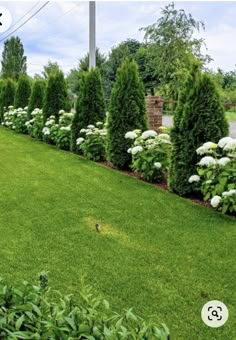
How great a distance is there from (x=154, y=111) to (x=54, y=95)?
2.67 m

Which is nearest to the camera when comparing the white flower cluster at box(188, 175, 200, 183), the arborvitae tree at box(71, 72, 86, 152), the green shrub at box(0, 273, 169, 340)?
the green shrub at box(0, 273, 169, 340)

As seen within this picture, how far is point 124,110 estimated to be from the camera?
19.3 feet

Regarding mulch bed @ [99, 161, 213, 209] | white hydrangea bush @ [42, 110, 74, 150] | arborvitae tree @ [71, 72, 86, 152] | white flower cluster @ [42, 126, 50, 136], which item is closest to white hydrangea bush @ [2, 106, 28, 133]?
white hydrangea bush @ [42, 110, 74, 150]

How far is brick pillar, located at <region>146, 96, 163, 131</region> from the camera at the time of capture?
7008 millimetres

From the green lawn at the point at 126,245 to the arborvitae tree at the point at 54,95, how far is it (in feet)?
12.4

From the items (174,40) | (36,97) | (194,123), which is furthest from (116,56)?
(194,123)

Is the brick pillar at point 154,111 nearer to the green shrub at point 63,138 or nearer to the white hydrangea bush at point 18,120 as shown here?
the green shrub at point 63,138

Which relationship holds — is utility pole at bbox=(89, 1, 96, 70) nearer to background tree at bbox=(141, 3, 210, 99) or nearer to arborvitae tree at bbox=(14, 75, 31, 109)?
arborvitae tree at bbox=(14, 75, 31, 109)

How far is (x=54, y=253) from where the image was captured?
2.91 meters

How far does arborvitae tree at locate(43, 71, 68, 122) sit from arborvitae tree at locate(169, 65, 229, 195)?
15.3ft

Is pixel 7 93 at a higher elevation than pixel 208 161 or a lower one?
higher

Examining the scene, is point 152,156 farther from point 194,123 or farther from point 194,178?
point 194,178

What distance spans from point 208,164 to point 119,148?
2.10 metres

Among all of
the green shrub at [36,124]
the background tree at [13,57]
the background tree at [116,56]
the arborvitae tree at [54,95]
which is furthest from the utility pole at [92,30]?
the background tree at [13,57]
